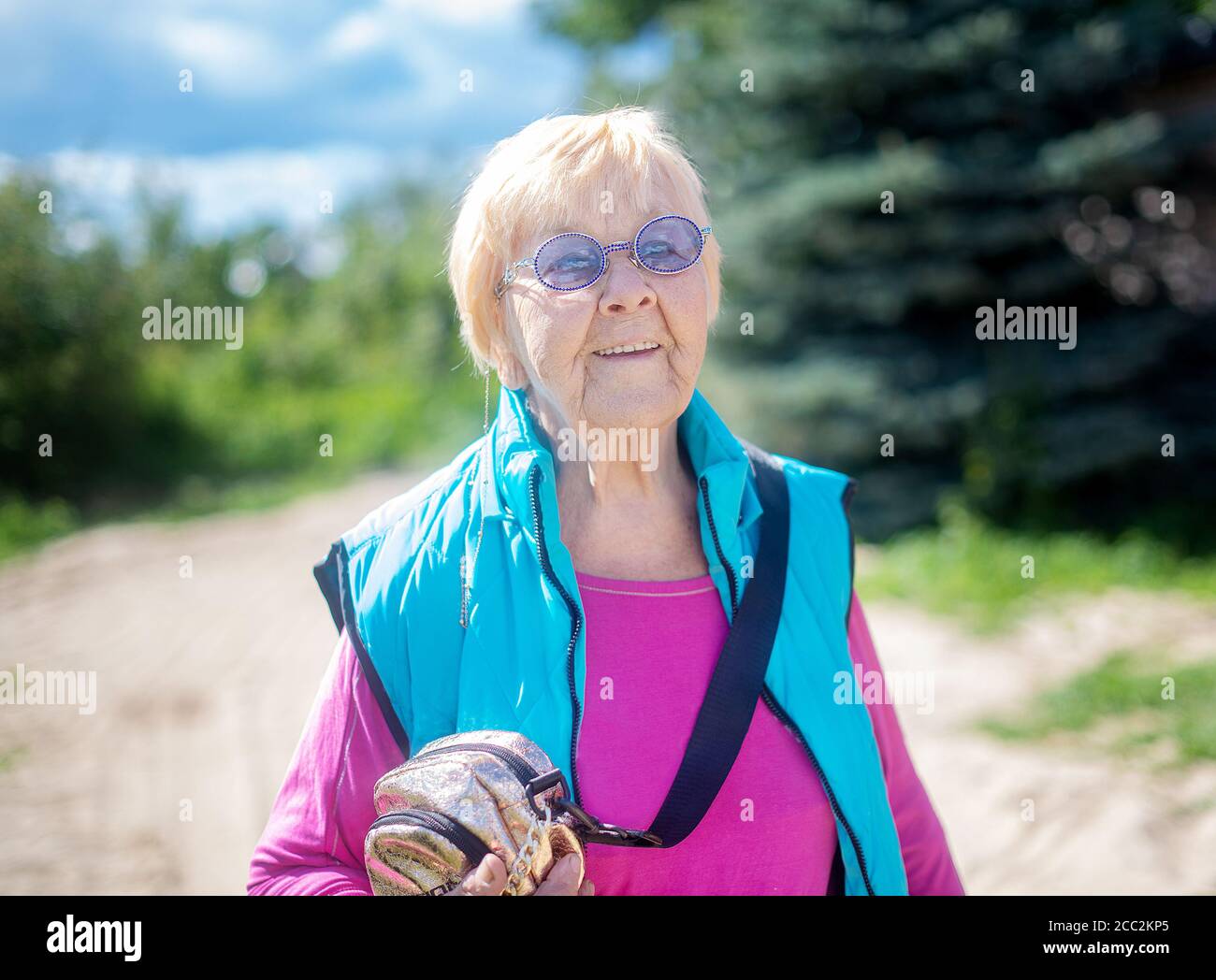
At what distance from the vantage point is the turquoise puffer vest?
5.12 feet

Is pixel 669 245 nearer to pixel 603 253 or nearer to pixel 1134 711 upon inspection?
pixel 603 253

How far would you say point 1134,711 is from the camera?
16.2 ft

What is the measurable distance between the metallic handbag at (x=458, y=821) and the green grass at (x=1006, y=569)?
17.5 ft

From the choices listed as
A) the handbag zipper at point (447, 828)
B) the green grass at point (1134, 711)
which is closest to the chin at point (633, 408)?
the handbag zipper at point (447, 828)

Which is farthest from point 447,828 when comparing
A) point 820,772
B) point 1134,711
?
point 1134,711

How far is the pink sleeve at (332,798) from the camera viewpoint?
1.50 m

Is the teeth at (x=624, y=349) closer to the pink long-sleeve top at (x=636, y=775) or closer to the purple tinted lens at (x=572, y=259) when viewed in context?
the purple tinted lens at (x=572, y=259)

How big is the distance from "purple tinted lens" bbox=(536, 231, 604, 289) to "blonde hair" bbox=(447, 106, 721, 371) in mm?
38

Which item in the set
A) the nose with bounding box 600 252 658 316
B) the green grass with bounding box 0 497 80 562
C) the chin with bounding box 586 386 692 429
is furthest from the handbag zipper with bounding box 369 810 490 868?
the green grass with bounding box 0 497 80 562

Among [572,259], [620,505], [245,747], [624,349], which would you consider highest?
[572,259]

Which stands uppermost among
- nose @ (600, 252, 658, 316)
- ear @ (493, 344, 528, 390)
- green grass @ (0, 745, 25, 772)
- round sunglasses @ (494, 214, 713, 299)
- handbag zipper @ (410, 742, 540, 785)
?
round sunglasses @ (494, 214, 713, 299)

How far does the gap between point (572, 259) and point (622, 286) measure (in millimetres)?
95

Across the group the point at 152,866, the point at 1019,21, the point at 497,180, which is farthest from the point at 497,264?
the point at 1019,21

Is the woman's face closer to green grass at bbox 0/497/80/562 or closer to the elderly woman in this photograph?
the elderly woman
